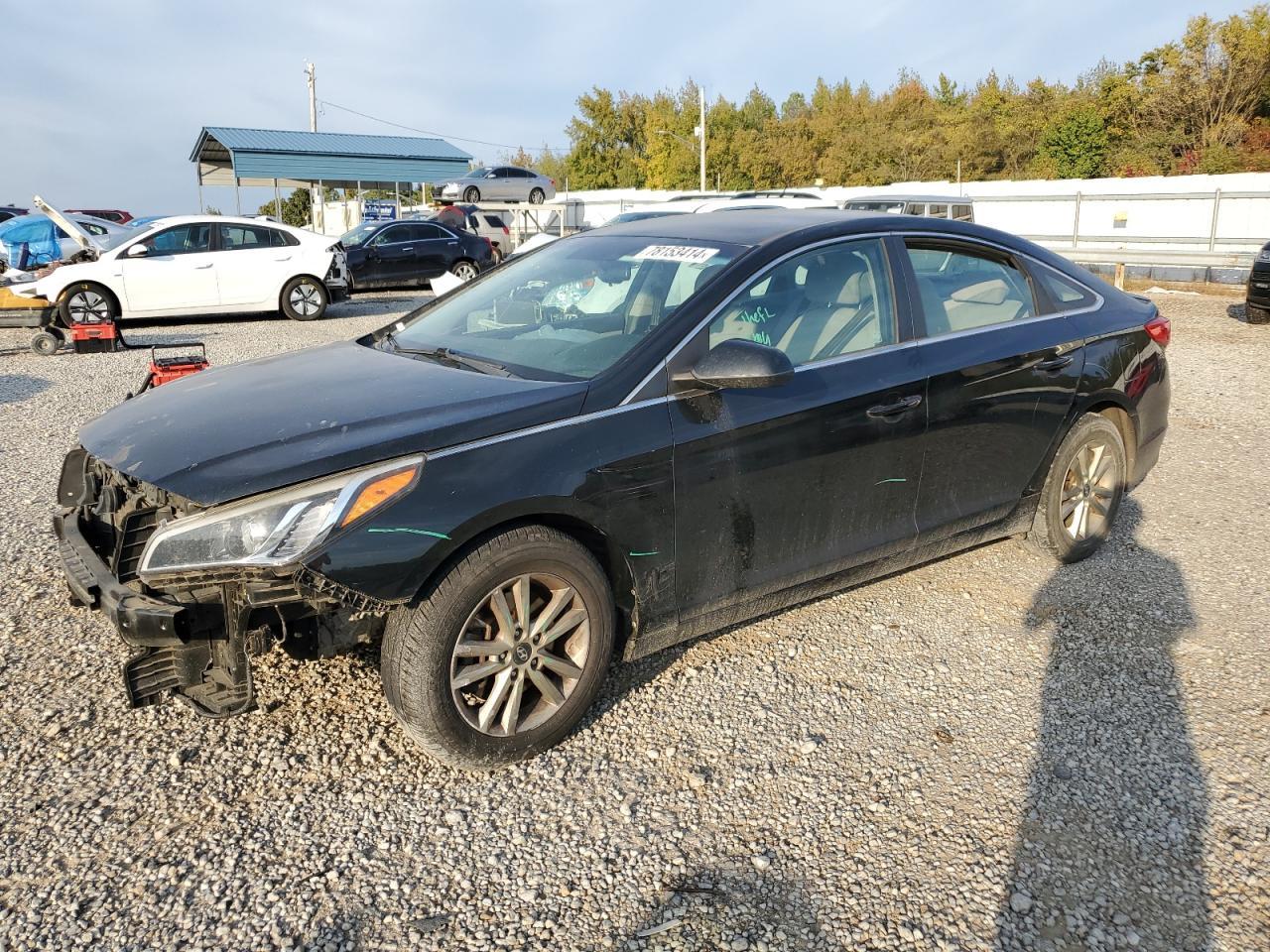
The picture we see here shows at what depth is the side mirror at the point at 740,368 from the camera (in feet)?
10.6

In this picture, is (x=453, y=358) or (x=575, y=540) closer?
(x=575, y=540)

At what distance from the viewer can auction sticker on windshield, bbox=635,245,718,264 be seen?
3775 millimetres

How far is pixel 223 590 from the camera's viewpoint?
9.23 ft

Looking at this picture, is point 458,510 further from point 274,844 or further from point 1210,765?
point 1210,765

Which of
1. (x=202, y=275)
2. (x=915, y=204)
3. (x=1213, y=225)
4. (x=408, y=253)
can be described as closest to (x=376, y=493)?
(x=202, y=275)

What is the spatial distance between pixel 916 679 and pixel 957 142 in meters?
55.3

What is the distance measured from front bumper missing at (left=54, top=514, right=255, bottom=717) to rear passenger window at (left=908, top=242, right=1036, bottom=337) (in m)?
2.85

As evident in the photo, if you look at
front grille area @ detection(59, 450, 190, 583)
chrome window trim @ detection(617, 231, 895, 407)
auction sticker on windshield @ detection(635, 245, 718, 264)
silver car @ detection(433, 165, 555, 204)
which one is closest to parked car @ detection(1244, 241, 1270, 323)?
chrome window trim @ detection(617, 231, 895, 407)

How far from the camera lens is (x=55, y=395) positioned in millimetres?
9633

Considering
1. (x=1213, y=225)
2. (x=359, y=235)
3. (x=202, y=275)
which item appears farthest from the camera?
(x=1213, y=225)

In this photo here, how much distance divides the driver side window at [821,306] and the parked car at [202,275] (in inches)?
500

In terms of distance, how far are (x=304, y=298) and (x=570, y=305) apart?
1284 centimetres

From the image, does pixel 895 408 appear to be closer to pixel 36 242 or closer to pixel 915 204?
pixel 915 204

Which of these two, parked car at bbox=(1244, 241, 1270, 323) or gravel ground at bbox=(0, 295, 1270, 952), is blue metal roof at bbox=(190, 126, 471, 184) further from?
gravel ground at bbox=(0, 295, 1270, 952)
